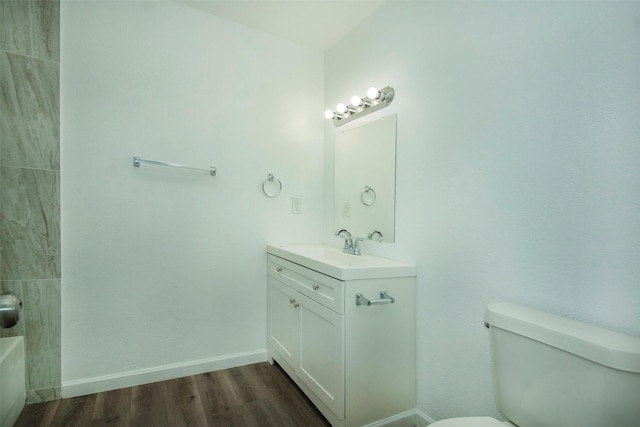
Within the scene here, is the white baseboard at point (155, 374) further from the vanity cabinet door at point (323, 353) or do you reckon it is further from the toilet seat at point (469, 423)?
the toilet seat at point (469, 423)

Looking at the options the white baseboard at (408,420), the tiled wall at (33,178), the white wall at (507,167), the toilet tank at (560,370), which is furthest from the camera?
the tiled wall at (33,178)

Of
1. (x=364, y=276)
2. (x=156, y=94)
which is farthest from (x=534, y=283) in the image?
(x=156, y=94)

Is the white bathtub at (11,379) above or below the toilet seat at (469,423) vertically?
below

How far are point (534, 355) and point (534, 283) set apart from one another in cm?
28

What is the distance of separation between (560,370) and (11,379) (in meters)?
2.14

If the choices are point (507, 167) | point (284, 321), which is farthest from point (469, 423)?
point (284, 321)

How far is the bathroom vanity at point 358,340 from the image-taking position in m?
1.39

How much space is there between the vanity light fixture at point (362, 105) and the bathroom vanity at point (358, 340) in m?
0.89

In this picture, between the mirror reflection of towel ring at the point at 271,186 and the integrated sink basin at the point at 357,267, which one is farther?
the mirror reflection of towel ring at the point at 271,186

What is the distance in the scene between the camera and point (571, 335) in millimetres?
833

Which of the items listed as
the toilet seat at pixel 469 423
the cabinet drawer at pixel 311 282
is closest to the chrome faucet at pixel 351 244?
the cabinet drawer at pixel 311 282

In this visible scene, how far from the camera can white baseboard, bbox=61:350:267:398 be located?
1724mm

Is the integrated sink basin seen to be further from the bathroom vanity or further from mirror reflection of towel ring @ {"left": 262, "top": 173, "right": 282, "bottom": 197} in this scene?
mirror reflection of towel ring @ {"left": 262, "top": 173, "right": 282, "bottom": 197}

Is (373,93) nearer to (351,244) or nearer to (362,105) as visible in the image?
(362,105)
